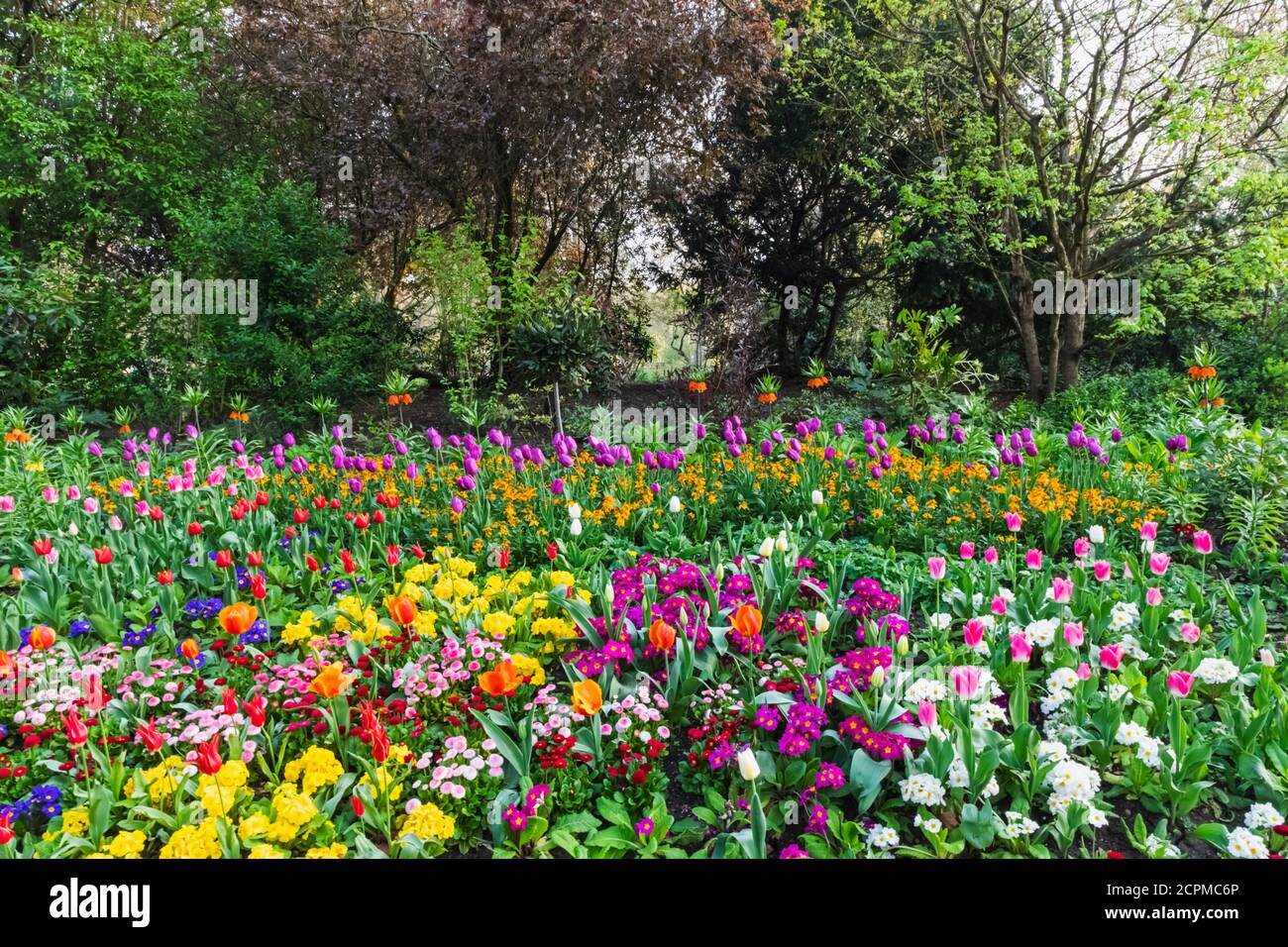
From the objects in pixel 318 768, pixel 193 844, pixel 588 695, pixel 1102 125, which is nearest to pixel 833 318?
pixel 1102 125

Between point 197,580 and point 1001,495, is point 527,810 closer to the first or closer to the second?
point 197,580

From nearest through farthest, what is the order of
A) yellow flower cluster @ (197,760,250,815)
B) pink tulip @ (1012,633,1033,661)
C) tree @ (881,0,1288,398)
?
yellow flower cluster @ (197,760,250,815), pink tulip @ (1012,633,1033,661), tree @ (881,0,1288,398)

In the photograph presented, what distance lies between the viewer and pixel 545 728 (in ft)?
7.25

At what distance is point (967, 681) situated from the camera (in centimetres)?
196

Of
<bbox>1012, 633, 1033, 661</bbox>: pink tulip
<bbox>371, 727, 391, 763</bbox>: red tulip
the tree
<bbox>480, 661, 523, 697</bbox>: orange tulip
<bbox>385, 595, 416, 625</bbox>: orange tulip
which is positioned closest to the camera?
<bbox>371, 727, 391, 763</bbox>: red tulip

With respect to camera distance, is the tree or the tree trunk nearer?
the tree

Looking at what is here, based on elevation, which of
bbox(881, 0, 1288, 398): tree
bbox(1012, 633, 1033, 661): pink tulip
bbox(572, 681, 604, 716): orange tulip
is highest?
bbox(881, 0, 1288, 398): tree

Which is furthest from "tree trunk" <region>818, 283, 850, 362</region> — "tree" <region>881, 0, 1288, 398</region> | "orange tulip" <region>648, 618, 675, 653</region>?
"orange tulip" <region>648, 618, 675, 653</region>

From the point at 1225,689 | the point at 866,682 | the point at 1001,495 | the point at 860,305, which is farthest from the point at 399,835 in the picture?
the point at 860,305

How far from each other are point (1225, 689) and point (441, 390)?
7.94m

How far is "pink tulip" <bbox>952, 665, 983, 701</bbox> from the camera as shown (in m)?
1.94

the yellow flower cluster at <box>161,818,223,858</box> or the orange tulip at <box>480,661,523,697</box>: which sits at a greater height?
the orange tulip at <box>480,661,523,697</box>

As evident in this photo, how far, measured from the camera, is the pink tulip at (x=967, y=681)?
1.94m

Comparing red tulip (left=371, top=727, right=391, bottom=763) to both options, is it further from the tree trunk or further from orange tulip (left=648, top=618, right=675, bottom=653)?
the tree trunk
